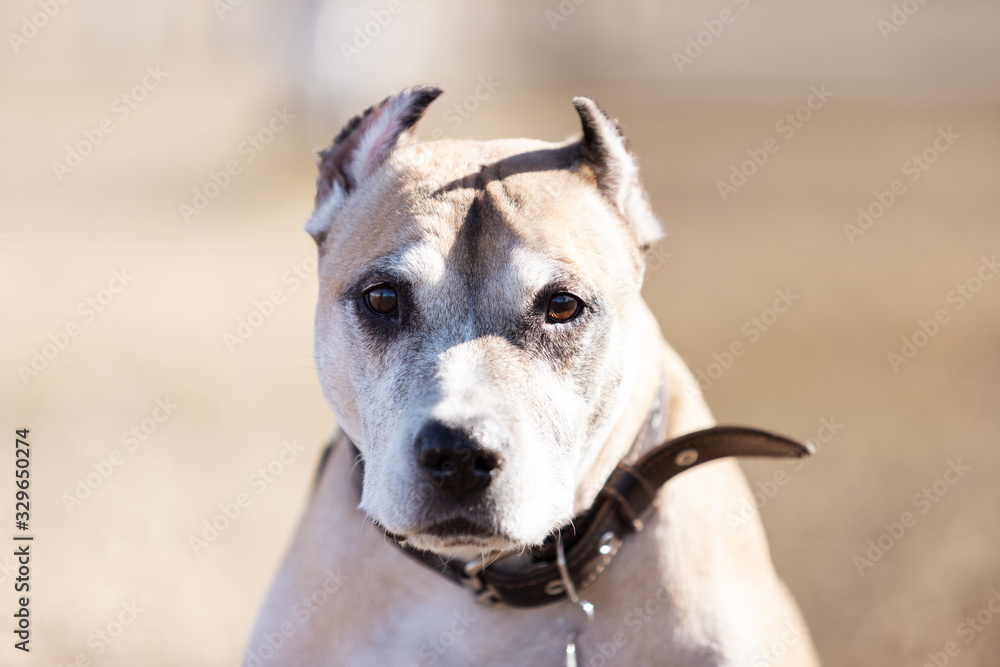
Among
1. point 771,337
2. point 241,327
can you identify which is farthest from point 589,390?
point 241,327

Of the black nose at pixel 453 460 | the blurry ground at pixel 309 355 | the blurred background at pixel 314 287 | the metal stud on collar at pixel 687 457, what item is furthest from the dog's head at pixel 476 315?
the blurred background at pixel 314 287

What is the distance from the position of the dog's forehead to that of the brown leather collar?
54 centimetres

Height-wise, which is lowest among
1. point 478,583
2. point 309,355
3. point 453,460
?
point 478,583

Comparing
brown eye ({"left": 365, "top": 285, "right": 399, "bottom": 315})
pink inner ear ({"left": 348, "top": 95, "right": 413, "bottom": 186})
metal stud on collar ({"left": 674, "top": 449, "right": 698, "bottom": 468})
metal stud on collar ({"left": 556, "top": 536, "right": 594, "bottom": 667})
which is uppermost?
pink inner ear ({"left": 348, "top": 95, "right": 413, "bottom": 186})

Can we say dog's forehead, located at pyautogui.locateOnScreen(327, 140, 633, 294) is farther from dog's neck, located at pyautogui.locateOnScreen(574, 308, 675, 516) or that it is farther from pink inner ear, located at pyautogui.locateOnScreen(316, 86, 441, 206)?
dog's neck, located at pyautogui.locateOnScreen(574, 308, 675, 516)

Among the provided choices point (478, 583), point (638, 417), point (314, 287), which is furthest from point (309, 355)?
point (314, 287)

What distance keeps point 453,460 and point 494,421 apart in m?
0.13

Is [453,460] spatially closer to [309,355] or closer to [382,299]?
[382,299]

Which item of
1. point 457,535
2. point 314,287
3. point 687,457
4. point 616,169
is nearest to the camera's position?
point 457,535

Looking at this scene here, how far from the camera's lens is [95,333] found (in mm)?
6879

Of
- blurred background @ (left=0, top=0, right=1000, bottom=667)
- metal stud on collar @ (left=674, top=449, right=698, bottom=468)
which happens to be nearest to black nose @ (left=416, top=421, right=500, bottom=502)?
metal stud on collar @ (left=674, top=449, right=698, bottom=468)

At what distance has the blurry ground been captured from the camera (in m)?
4.29

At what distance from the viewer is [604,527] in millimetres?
2432

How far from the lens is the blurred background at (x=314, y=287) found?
442 cm
